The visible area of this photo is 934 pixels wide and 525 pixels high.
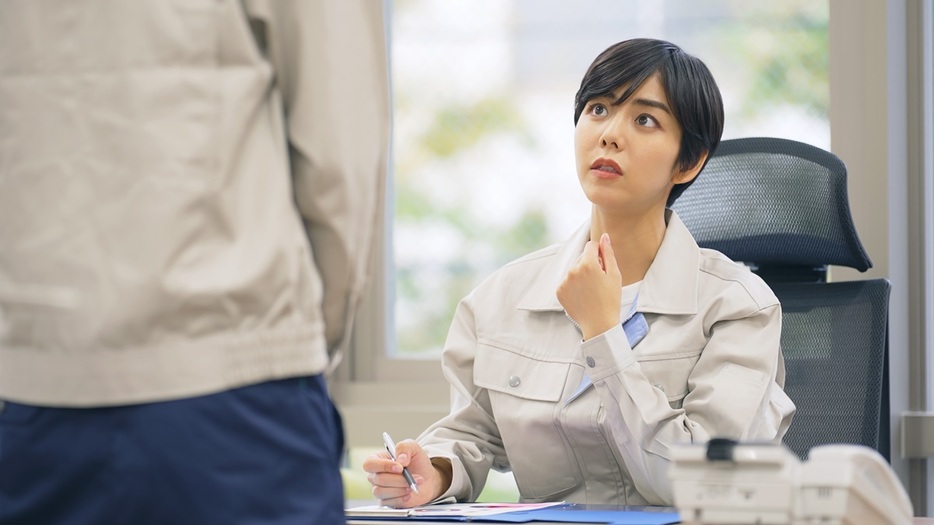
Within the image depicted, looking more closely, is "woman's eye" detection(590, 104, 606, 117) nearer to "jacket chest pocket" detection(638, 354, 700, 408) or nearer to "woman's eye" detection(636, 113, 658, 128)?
"woman's eye" detection(636, 113, 658, 128)

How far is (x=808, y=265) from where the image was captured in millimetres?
2111

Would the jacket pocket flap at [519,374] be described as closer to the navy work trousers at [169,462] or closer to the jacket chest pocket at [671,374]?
the jacket chest pocket at [671,374]

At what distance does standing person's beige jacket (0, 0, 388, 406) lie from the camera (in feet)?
3.14

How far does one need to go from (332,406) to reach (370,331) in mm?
1849

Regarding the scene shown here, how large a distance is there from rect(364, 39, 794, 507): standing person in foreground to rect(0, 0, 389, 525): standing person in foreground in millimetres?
684

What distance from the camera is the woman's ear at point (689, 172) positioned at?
190 cm

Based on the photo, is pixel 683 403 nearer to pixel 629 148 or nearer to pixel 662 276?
pixel 662 276

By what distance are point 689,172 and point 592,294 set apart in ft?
1.21

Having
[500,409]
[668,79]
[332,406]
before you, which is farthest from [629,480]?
[332,406]

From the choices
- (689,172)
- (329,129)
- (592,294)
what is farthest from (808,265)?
(329,129)

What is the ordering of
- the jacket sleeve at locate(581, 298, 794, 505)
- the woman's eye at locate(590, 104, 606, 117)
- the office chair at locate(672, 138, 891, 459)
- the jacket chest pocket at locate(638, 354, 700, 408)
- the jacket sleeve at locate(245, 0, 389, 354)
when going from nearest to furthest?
1. the jacket sleeve at locate(245, 0, 389, 354)
2. the jacket sleeve at locate(581, 298, 794, 505)
3. the jacket chest pocket at locate(638, 354, 700, 408)
4. the woman's eye at locate(590, 104, 606, 117)
5. the office chair at locate(672, 138, 891, 459)

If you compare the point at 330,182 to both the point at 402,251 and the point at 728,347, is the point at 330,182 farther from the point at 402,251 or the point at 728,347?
the point at 402,251

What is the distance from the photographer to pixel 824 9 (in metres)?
2.70

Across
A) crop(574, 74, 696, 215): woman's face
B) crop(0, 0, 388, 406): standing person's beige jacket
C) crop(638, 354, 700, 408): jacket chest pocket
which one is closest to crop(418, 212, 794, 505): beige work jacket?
crop(638, 354, 700, 408): jacket chest pocket
